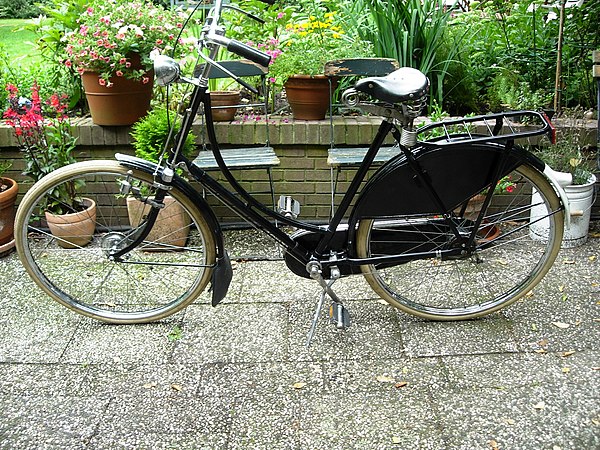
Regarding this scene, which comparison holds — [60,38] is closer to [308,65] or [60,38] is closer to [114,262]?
[308,65]

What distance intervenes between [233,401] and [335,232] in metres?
0.90

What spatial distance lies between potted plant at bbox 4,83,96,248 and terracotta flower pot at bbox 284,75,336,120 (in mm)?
1401

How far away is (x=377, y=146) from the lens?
2.86 m

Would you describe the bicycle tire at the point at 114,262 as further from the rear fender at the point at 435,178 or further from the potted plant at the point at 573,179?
the potted plant at the point at 573,179

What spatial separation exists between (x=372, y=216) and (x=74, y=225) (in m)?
2.01

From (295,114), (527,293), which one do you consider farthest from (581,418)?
(295,114)

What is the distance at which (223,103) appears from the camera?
4277 millimetres

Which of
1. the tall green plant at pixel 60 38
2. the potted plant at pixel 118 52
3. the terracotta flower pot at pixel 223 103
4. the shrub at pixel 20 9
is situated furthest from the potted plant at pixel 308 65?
the shrub at pixel 20 9

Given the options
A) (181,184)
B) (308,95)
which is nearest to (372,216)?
(181,184)

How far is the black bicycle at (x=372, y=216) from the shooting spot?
2.82m

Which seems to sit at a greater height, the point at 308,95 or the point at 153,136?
the point at 308,95

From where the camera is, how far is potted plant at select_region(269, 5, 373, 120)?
4.11 m

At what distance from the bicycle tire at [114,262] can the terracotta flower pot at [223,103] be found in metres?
0.71

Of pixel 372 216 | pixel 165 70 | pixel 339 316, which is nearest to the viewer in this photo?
pixel 165 70
